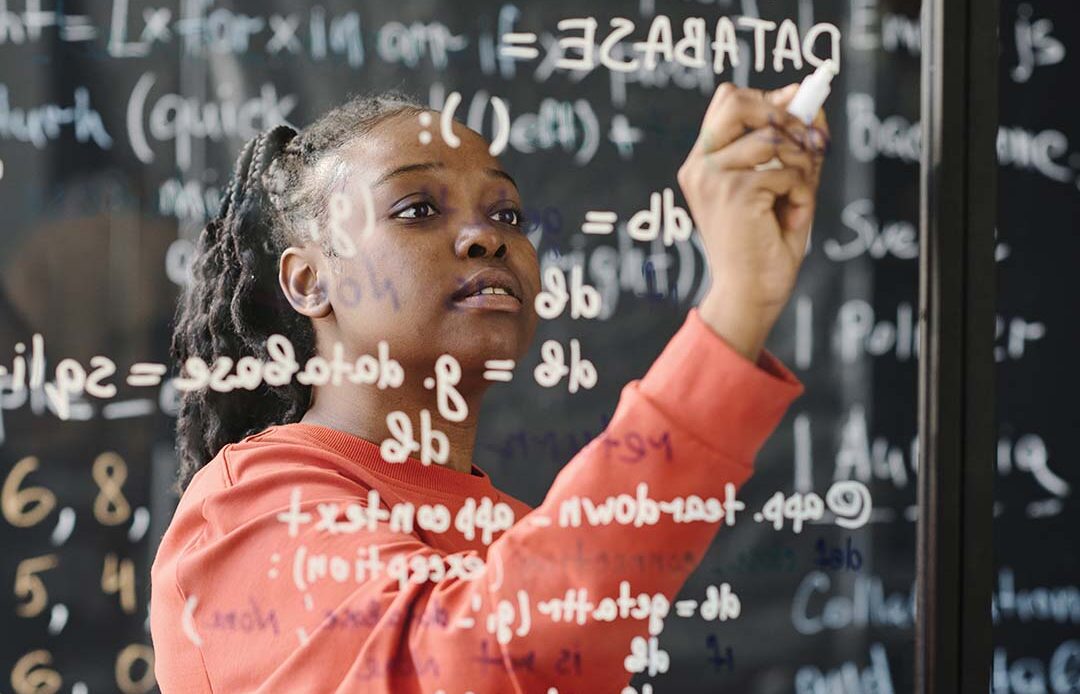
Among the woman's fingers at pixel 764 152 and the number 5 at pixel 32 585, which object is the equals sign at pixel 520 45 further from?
the number 5 at pixel 32 585

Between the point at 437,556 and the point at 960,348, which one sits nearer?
the point at 437,556

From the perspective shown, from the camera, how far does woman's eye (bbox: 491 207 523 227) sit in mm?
1175

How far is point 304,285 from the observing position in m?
1.15

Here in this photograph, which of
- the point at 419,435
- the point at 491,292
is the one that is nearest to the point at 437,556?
the point at 419,435

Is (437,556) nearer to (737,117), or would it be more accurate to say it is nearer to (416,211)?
(416,211)

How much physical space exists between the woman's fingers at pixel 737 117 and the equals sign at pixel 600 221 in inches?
4.5

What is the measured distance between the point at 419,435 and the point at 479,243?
203mm

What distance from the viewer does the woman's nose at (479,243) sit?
115 cm

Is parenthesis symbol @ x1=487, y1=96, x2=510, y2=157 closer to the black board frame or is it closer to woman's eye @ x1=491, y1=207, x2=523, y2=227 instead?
woman's eye @ x1=491, y1=207, x2=523, y2=227

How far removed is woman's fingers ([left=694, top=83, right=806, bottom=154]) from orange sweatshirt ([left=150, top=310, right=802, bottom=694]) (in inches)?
7.6

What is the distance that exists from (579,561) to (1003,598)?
0.62 metres

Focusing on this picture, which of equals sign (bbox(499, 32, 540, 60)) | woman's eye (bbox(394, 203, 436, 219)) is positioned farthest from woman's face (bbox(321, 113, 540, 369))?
→ equals sign (bbox(499, 32, 540, 60))

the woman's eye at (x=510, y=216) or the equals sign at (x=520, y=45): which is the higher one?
the equals sign at (x=520, y=45)

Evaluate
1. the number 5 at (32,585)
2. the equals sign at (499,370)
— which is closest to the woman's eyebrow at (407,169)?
the equals sign at (499,370)
